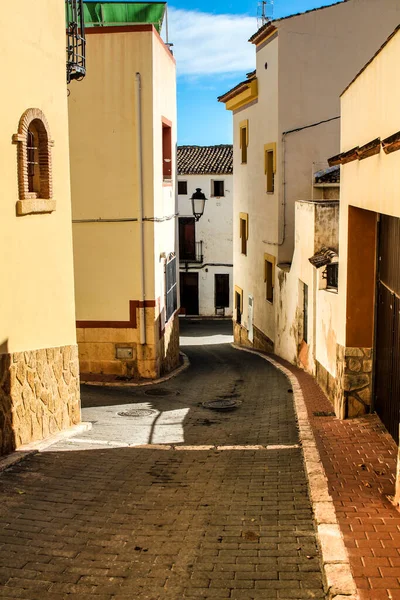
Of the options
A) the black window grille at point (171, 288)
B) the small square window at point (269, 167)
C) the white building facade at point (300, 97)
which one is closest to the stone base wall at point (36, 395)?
the black window grille at point (171, 288)

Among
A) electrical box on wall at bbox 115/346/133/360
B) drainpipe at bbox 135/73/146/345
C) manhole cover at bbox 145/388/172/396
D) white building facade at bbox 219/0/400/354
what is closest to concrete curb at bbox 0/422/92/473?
manhole cover at bbox 145/388/172/396

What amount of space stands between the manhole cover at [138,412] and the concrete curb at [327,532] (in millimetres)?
3781

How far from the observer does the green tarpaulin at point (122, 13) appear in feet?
53.9

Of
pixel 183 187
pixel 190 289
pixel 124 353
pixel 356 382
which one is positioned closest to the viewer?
pixel 356 382

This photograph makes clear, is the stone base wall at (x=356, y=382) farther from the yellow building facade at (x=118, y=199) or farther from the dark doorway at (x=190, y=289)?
the dark doorway at (x=190, y=289)

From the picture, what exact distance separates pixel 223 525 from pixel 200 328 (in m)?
30.0

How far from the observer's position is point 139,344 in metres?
16.0

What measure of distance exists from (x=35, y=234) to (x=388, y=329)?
15.8 feet

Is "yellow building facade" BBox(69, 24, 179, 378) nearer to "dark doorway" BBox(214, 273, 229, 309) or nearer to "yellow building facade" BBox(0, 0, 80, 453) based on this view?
"yellow building facade" BBox(0, 0, 80, 453)

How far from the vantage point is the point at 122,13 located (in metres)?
16.7

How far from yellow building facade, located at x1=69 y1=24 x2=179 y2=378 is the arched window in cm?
580

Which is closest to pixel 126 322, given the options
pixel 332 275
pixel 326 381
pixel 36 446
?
pixel 332 275

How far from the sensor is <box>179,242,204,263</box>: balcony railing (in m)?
39.5

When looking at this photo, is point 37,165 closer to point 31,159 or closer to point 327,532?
point 31,159
